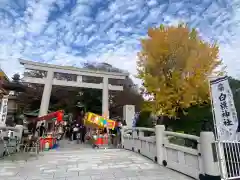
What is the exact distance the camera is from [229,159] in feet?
14.1

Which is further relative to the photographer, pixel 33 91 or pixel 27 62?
pixel 33 91

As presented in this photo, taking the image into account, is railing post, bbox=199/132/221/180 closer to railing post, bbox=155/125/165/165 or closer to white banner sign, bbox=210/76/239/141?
white banner sign, bbox=210/76/239/141

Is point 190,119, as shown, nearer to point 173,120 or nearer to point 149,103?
point 173,120

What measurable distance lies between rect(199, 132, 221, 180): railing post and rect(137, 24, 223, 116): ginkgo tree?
28.2ft

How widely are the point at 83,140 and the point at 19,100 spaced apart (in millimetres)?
15221

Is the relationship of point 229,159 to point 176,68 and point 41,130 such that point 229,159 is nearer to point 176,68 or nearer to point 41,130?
point 176,68

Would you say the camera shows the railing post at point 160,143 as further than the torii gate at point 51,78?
No

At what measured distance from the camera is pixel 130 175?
4.59m

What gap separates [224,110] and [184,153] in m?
1.58

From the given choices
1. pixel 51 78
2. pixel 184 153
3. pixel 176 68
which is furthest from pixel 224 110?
pixel 51 78

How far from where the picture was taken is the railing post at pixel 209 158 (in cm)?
385

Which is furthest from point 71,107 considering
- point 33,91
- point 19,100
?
point 19,100

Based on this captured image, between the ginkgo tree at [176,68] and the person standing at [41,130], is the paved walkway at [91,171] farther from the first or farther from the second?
the ginkgo tree at [176,68]

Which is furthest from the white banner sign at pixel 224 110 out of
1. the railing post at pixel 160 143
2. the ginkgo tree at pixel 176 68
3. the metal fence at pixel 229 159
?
the ginkgo tree at pixel 176 68
